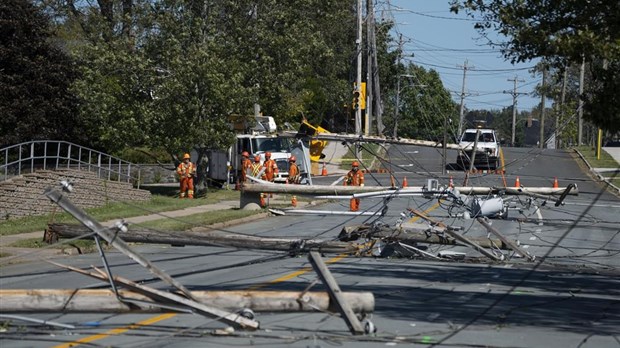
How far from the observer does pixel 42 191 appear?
27.7 metres

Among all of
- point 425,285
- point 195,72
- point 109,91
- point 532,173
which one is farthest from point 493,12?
point 532,173

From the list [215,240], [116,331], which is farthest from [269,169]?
[116,331]

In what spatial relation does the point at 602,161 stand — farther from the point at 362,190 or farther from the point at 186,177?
the point at 362,190

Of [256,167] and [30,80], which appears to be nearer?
[256,167]

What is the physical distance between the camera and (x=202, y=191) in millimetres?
38656

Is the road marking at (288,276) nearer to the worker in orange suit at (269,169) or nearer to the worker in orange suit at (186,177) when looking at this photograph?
the worker in orange suit at (186,177)

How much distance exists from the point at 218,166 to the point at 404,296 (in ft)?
99.0

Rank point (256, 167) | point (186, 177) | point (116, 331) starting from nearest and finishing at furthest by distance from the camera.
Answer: point (116, 331), point (186, 177), point (256, 167)

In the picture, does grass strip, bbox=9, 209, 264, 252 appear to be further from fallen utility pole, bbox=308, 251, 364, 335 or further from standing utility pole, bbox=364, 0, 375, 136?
standing utility pole, bbox=364, 0, 375, 136

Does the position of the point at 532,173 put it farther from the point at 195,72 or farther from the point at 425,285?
the point at 425,285

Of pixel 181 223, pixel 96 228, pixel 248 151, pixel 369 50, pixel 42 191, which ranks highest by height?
pixel 369 50

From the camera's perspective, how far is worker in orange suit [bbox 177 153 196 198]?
36656 mm

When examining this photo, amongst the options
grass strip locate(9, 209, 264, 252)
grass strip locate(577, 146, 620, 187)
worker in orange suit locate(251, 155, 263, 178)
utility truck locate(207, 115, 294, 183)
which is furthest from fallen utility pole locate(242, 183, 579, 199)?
grass strip locate(577, 146, 620, 187)

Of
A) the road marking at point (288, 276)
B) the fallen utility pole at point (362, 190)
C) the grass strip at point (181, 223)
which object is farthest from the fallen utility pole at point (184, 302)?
the fallen utility pole at point (362, 190)
